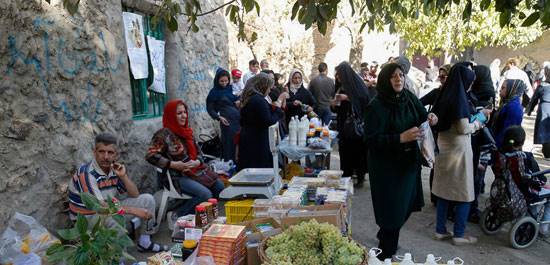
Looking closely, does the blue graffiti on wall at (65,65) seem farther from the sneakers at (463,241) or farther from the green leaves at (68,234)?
the sneakers at (463,241)

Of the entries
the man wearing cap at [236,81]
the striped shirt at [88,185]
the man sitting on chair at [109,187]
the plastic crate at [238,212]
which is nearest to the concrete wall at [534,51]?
the man wearing cap at [236,81]

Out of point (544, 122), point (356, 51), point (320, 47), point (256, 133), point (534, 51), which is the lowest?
point (544, 122)

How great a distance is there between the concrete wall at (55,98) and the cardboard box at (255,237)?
80.2 inches

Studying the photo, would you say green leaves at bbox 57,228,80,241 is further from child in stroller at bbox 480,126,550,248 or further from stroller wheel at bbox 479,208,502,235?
stroller wheel at bbox 479,208,502,235

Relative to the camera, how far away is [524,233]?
4055 mm

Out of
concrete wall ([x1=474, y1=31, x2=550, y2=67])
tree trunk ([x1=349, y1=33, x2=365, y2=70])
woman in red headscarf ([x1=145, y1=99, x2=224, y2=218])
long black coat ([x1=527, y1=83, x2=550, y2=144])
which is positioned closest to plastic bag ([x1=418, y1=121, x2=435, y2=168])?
woman in red headscarf ([x1=145, y1=99, x2=224, y2=218])

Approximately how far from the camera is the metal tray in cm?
414

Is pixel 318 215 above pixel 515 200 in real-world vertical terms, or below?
above

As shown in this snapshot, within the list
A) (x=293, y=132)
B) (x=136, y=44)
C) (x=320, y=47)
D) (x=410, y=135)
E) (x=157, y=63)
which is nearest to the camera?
(x=410, y=135)

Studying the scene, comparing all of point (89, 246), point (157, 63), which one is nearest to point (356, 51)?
point (157, 63)

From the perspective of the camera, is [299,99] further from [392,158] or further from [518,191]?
[392,158]

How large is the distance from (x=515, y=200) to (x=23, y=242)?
422 centimetres

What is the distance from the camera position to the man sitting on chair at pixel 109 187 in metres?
3.38

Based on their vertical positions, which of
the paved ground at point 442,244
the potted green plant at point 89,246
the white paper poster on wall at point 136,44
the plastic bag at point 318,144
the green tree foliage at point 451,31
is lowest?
the paved ground at point 442,244
